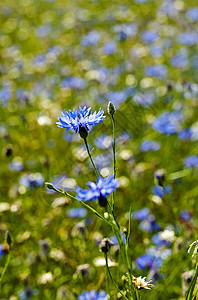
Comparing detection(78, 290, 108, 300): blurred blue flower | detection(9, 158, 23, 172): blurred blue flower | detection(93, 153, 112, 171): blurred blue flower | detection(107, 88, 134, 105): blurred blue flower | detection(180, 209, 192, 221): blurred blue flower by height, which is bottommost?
detection(78, 290, 108, 300): blurred blue flower

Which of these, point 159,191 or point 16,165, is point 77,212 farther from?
point 16,165

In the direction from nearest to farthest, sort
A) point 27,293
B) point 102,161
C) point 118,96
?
point 27,293 < point 102,161 < point 118,96

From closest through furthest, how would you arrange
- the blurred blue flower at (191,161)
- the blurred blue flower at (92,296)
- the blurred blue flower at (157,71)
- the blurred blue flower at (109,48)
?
the blurred blue flower at (92,296), the blurred blue flower at (191,161), the blurred blue flower at (157,71), the blurred blue flower at (109,48)

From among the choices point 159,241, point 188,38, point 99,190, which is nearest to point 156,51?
point 188,38

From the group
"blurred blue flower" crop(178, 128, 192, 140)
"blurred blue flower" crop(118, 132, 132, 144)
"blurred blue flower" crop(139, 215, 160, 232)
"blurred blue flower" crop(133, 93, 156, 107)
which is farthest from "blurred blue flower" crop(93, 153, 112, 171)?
"blurred blue flower" crop(133, 93, 156, 107)

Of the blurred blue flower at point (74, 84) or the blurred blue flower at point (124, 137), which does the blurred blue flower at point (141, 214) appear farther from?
the blurred blue flower at point (74, 84)

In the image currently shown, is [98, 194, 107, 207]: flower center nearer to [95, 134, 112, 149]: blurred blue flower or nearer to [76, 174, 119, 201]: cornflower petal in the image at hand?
[76, 174, 119, 201]: cornflower petal

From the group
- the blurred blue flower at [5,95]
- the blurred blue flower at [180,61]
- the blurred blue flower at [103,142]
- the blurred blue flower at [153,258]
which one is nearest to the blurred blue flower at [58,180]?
the blurred blue flower at [103,142]
